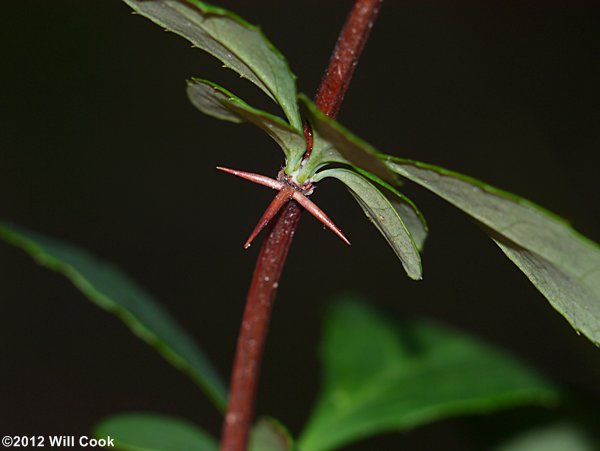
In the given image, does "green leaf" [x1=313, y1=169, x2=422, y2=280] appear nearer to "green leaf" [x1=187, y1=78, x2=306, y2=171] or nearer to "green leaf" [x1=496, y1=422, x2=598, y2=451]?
"green leaf" [x1=187, y1=78, x2=306, y2=171]

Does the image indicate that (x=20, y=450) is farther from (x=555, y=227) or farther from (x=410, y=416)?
(x=555, y=227)

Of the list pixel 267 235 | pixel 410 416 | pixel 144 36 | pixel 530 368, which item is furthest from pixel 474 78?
pixel 267 235

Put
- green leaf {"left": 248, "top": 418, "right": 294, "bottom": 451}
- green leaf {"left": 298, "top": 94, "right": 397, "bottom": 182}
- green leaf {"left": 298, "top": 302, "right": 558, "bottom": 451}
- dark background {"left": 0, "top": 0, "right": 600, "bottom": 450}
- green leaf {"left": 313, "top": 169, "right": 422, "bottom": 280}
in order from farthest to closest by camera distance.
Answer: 1. dark background {"left": 0, "top": 0, "right": 600, "bottom": 450}
2. green leaf {"left": 298, "top": 302, "right": 558, "bottom": 451}
3. green leaf {"left": 248, "top": 418, "right": 294, "bottom": 451}
4. green leaf {"left": 313, "top": 169, "right": 422, "bottom": 280}
5. green leaf {"left": 298, "top": 94, "right": 397, "bottom": 182}

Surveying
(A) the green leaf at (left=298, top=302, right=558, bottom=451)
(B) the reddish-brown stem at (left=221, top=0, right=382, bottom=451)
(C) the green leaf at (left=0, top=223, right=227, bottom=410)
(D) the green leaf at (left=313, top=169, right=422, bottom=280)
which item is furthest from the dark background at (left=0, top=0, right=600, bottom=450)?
(D) the green leaf at (left=313, top=169, right=422, bottom=280)

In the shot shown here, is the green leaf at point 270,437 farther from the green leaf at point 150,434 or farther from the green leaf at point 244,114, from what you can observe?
the green leaf at point 244,114

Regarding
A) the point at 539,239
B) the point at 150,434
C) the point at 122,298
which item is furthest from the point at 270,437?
the point at 539,239
